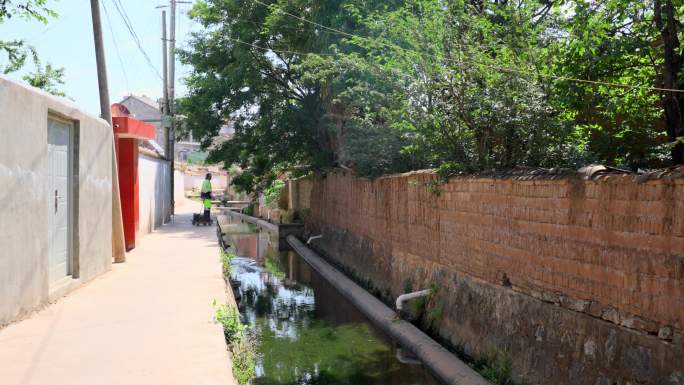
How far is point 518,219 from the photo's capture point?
729 cm

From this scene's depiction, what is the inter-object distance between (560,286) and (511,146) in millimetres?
2581

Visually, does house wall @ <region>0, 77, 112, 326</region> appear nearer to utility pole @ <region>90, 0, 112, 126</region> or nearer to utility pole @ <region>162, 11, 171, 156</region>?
utility pole @ <region>90, 0, 112, 126</region>

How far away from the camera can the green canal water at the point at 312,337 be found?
833 cm

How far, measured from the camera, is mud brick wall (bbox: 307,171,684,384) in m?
4.98

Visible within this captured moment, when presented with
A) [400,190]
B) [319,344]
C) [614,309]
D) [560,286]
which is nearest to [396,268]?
[400,190]

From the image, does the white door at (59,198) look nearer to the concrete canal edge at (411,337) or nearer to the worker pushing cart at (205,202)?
the concrete canal edge at (411,337)

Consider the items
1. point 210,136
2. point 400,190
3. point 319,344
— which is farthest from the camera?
point 210,136

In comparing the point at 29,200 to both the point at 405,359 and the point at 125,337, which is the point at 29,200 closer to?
the point at 125,337

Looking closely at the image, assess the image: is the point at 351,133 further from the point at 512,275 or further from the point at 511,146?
the point at 512,275

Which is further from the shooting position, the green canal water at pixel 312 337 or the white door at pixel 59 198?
the white door at pixel 59 198

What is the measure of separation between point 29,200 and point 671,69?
22.8 ft

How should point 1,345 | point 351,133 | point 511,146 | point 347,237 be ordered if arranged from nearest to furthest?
point 1,345 < point 511,146 < point 351,133 < point 347,237

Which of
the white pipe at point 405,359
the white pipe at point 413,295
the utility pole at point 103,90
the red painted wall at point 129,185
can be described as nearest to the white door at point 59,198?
the utility pole at point 103,90

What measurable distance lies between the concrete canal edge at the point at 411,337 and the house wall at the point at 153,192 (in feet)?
20.6
